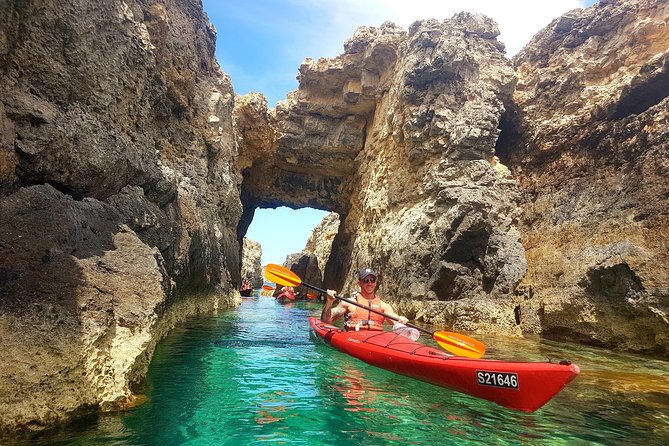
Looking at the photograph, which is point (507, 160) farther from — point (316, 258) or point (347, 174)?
point (316, 258)

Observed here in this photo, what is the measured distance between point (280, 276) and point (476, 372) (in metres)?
4.83

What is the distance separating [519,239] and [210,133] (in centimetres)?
1002

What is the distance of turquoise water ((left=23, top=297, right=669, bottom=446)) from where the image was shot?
11.1 feet

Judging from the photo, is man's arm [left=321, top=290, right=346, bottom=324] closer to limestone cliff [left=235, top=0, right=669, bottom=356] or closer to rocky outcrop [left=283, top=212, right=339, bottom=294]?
limestone cliff [left=235, top=0, right=669, bottom=356]

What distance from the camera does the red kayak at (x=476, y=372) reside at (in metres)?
3.81

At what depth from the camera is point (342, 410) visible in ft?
13.6

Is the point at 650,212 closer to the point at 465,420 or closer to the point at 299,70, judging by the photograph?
the point at 465,420

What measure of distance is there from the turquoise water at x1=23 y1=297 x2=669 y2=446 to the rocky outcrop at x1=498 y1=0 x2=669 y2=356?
1.83 meters

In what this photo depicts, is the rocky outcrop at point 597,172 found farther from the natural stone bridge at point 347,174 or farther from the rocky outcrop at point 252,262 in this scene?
the rocky outcrop at point 252,262

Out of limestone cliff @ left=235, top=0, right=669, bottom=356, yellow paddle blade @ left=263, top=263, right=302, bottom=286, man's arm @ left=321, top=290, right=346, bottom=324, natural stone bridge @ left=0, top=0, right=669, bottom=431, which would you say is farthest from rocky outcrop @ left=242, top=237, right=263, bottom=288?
man's arm @ left=321, top=290, right=346, bottom=324

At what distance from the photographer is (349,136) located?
20.3 m

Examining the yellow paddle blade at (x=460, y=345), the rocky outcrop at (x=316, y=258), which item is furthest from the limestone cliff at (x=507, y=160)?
the rocky outcrop at (x=316, y=258)

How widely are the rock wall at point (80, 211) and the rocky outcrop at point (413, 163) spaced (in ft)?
24.9

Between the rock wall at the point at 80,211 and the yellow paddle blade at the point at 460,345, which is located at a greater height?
the rock wall at the point at 80,211
